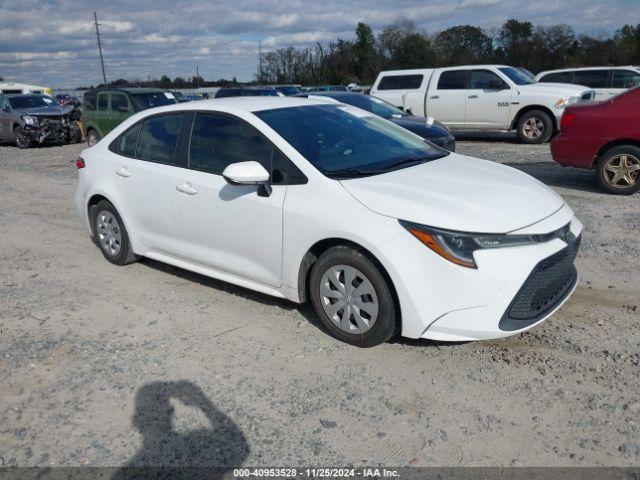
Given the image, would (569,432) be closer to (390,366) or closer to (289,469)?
(390,366)

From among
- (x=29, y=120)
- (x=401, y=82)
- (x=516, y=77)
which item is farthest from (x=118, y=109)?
(x=516, y=77)

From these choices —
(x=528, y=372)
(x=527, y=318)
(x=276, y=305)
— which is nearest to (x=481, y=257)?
(x=527, y=318)

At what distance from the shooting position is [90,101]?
1630cm

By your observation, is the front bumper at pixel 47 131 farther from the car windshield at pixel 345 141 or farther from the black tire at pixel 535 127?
the car windshield at pixel 345 141

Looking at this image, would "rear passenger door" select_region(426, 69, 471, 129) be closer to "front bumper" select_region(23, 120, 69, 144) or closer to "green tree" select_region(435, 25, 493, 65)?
"front bumper" select_region(23, 120, 69, 144)

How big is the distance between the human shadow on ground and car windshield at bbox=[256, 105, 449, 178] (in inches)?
68.6

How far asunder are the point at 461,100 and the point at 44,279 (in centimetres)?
1194

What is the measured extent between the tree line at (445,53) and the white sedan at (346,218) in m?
47.8

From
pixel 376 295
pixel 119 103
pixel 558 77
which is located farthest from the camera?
pixel 558 77

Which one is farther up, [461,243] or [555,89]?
[555,89]

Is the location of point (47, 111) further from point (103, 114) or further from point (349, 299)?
point (349, 299)

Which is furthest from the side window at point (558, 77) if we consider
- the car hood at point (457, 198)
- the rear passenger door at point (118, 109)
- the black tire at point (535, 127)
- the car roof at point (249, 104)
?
the car hood at point (457, 198)

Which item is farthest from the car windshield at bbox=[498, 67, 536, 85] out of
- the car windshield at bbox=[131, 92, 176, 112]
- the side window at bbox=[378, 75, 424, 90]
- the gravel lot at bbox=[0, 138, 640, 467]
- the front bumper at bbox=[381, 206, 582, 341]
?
the front bumper at bbox=[381, 206, 582, 341]

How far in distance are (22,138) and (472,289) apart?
59.2 ft
